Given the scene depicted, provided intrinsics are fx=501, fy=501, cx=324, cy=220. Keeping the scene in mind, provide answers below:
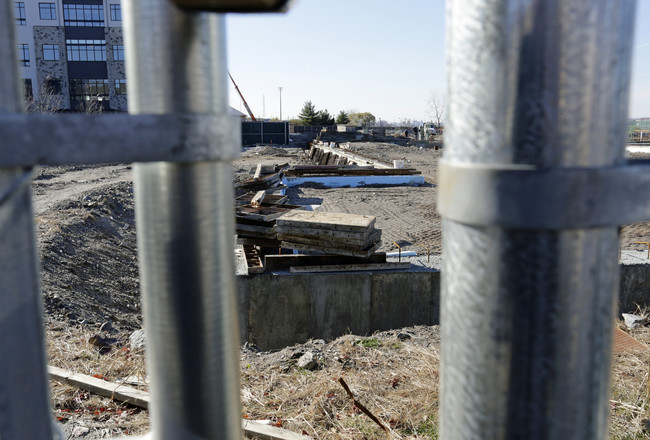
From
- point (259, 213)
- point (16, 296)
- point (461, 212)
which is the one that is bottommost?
point (259, 213)

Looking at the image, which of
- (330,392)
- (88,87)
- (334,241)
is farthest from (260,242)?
(88,87)

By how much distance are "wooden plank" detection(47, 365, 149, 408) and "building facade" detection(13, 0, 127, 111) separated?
166 ft

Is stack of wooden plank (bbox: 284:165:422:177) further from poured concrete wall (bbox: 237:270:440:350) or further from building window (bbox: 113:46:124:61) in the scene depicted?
building window (bbox: 113:46:124:61)

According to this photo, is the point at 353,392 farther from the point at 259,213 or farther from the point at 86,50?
the point at 86,50

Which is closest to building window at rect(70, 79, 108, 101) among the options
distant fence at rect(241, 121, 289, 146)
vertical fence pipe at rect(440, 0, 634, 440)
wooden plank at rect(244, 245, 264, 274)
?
distant fence at rect(241, 121, 289, 146)

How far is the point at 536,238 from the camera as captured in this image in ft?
2.90

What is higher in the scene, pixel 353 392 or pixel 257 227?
pixel 257 227

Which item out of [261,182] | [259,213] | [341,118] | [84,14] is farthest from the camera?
[341,118]

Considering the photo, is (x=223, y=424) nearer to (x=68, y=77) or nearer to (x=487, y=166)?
(x=487, y=166)

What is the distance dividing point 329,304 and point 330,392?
511 centimetres

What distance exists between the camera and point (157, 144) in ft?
→ 3.75

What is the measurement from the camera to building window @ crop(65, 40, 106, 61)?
5175 cm

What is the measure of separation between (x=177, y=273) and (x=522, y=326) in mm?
828

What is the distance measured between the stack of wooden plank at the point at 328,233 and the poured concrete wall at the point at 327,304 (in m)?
0.52
